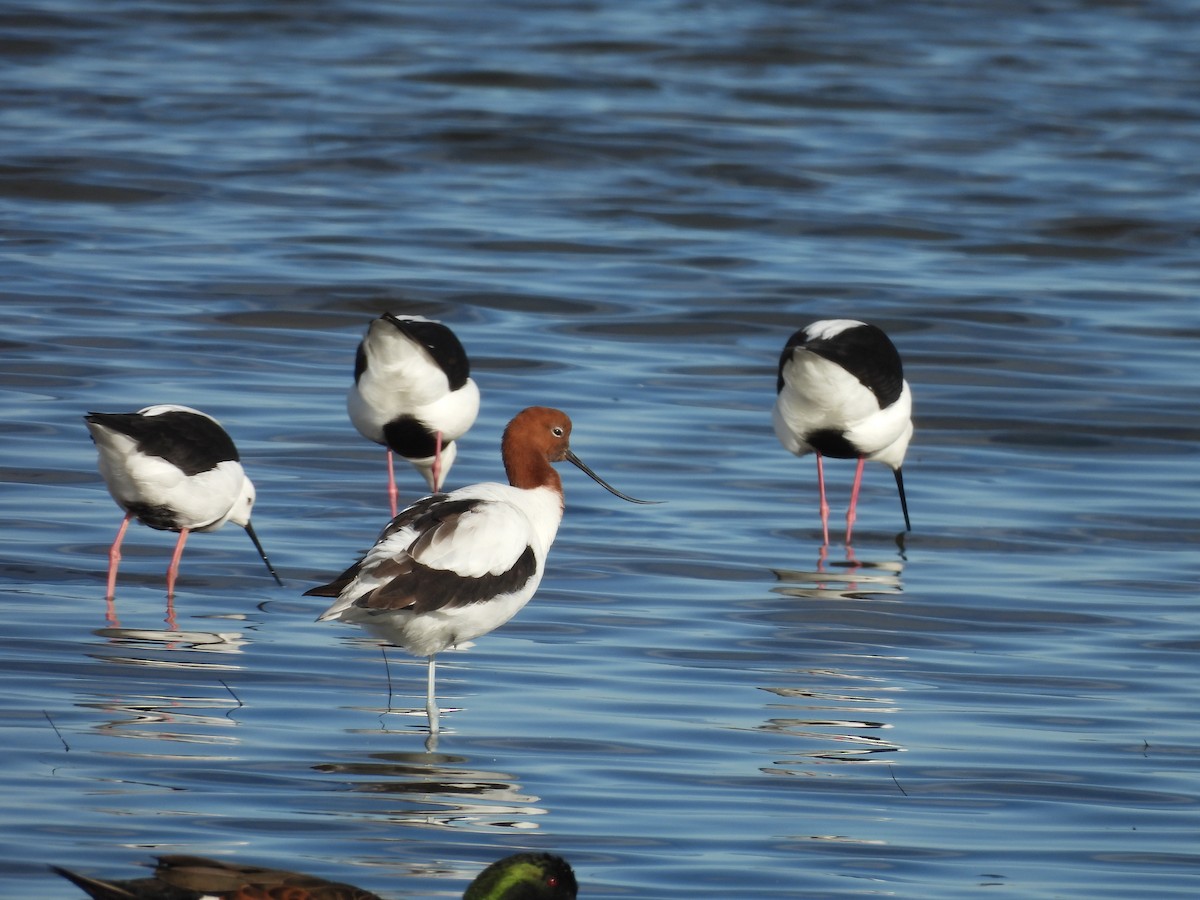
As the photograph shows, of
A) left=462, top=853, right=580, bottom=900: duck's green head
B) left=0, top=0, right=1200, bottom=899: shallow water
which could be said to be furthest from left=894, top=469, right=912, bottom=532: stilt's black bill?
left=462, top=853, right=580, bottom=900: duck's green head

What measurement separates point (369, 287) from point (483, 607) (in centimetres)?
877

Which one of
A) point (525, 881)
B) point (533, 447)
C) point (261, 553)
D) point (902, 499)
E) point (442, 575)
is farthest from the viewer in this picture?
point (902, 499)

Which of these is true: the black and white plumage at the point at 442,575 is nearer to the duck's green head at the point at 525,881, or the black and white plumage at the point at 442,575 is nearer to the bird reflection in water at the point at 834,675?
the bird reflection in water at the point at 834,675

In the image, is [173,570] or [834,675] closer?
[834,675]

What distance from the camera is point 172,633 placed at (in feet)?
26.3

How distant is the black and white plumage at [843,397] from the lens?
10547mm

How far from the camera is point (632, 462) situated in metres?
11.5

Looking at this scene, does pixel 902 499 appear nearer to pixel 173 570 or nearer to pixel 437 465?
pixel 437 465

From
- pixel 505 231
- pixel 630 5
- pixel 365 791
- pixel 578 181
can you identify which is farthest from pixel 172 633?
pixel 630 5

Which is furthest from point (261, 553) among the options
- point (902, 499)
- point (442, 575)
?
point (902, 499)

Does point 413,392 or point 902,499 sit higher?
point 413,392

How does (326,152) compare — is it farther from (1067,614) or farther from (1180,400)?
(1067,614)

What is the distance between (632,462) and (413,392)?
143 cm

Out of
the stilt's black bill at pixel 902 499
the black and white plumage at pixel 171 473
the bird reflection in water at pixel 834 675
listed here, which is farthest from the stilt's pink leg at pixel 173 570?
the stilt's black bill at pixel 902 499
